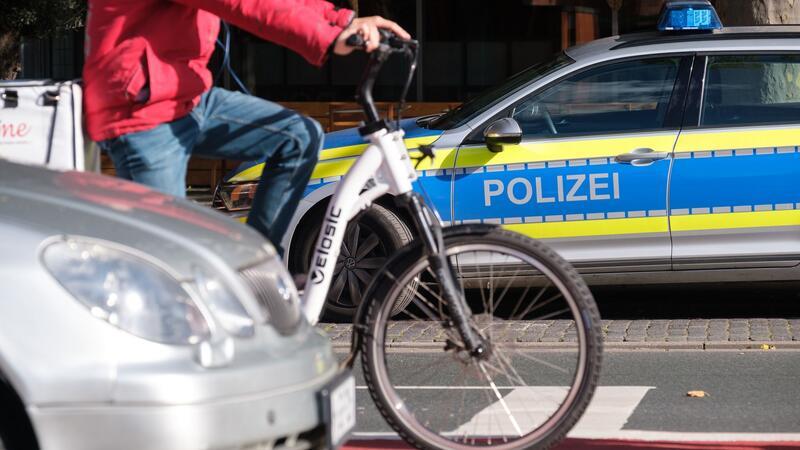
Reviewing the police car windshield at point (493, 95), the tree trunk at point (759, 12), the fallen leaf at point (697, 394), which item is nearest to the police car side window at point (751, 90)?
the police car windshield at point (493, 95)

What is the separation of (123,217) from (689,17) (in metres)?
5.81

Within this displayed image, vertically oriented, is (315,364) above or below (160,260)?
below

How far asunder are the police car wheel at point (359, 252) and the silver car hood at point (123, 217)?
4.35 m

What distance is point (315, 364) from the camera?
364cm

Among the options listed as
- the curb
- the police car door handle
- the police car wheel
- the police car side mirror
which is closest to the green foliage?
the police car wheel

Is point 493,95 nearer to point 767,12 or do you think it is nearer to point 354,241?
point 354,241

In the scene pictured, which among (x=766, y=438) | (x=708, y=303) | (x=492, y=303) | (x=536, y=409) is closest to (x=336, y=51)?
(x=492, y=303)

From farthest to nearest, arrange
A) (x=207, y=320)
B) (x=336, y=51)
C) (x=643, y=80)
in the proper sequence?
(x=643, y=80) → (x=336, y=51) → (x=207, y=320)

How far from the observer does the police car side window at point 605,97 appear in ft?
27.3

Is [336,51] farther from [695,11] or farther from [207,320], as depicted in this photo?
[695,11]

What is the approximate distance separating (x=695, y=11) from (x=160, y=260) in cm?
596

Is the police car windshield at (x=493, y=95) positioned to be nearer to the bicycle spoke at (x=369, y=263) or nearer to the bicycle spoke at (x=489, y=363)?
the bicycle spoke at (x=369, y=263)

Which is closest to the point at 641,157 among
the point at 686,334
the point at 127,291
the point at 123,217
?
the point at 686,334

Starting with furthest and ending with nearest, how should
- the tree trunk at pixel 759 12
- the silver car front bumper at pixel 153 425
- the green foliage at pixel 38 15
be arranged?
the green foliage at pixel 38 15, the tree trunk at pixel 759 12, the silver car front bumper at pixel 153 425
